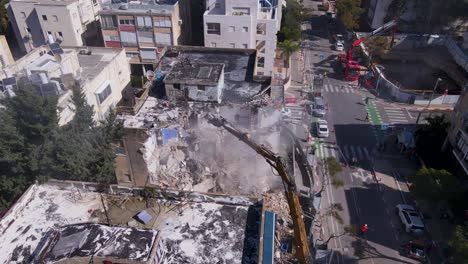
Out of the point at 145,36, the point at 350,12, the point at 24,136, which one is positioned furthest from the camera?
the point at 350,12

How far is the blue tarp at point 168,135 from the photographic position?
30441 millimetres

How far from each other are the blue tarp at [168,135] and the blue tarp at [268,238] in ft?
44.8

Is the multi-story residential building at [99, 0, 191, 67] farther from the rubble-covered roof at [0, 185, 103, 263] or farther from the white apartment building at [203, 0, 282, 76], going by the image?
the rubble-covered roof at [0, 185, 103, 263]

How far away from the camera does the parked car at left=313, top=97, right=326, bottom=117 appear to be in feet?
158

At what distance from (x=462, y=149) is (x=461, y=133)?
1691mm

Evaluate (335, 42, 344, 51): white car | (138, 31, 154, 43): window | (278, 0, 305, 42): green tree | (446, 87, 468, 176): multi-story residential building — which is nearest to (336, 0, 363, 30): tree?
(335, 42, 344, 51): white car

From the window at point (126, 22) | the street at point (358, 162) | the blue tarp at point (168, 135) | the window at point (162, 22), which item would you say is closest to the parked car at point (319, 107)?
the street at point (358, 162)

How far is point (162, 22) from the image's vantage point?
50.2m

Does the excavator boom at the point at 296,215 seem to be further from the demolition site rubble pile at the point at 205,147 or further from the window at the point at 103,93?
the window at the point at 103,93

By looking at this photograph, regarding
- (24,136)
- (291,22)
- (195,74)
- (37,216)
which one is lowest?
(291,22)

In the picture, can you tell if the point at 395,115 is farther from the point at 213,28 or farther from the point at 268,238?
the point at 268,238

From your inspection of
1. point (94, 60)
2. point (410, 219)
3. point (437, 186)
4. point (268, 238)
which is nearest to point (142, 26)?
point (94, 60)

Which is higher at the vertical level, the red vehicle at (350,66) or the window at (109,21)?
the window at (109,21)

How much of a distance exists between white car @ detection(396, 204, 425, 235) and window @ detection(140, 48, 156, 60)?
129ft
